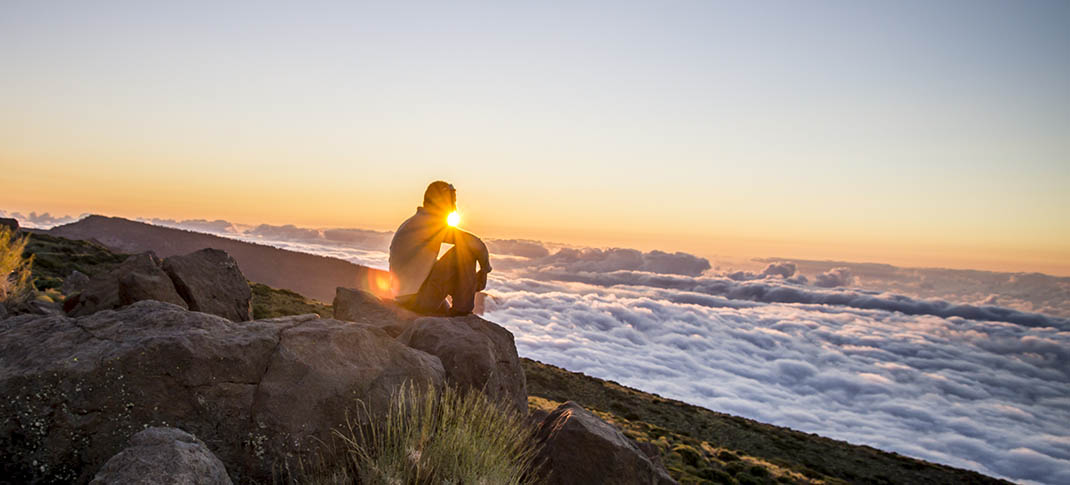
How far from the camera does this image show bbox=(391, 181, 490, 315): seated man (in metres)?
9.98

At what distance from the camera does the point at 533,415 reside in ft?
29.1

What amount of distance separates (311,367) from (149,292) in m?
6.18

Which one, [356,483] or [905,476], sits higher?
[356,483]

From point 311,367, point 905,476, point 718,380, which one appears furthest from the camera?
point 718,380

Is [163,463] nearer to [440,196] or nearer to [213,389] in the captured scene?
[213,389]

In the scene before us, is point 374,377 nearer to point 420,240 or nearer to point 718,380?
point 420,240

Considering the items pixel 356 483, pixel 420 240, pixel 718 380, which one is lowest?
pixel 718 380

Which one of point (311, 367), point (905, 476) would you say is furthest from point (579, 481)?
point (905, 476)

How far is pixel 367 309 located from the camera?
10.9 meters

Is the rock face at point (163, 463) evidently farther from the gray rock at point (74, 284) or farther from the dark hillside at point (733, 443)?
the dark hillside at point (733, 443)

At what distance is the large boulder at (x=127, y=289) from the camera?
934 cm

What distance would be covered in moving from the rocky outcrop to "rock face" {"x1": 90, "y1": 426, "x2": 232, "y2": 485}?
20.7ft

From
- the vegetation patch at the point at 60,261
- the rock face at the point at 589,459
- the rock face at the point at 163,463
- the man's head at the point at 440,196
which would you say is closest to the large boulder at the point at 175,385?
the rock face at the point at 163,463

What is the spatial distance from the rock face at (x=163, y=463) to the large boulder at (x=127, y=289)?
6.89 meters
